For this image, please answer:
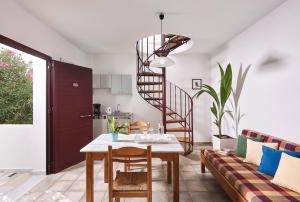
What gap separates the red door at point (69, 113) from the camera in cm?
374

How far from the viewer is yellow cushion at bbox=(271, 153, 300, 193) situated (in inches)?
76.1

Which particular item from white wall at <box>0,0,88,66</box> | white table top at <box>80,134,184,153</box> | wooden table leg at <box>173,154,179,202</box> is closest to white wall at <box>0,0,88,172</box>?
white wall at <box>0,0,88,66</box>

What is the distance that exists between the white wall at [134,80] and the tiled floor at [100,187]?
2.28 metres

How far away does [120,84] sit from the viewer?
576cm

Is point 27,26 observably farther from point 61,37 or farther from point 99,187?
point 99,187

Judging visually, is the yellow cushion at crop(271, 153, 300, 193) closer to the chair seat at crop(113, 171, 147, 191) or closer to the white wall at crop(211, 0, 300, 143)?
the white wall at crop(211, 0, 300, 143)

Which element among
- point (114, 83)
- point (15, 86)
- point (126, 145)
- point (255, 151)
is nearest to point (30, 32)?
point (15, 86)

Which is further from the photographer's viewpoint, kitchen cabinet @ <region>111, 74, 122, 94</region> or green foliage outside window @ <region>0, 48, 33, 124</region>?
kitchen cabinet @ <region>111, 74, 122, 94</region>

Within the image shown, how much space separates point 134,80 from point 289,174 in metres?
4.60

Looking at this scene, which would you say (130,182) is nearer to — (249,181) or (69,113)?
(249,181)

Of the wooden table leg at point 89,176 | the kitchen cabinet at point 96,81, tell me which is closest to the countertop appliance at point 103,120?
the kitchen cabinet at point 96,81

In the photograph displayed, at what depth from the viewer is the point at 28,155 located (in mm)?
3746

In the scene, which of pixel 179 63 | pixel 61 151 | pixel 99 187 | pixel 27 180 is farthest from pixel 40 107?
pixel 179 63

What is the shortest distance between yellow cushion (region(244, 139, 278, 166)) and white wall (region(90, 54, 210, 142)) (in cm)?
320
